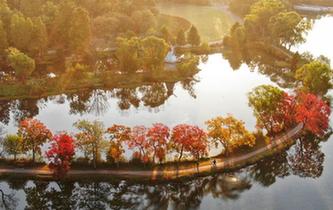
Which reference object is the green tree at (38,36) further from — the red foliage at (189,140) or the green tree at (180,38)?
the red foliage at (189,140)

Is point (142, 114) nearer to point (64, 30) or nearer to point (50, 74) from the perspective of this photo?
point (50, 74)

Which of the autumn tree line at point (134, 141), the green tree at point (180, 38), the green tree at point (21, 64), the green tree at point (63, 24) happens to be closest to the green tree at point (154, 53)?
the green tree at point (180, 38)

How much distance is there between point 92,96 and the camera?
247 ft

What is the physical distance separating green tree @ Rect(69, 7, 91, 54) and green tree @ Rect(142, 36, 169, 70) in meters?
13.7

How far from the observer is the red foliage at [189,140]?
5391 centimetres

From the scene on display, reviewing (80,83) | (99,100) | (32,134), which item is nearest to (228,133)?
(32,134)

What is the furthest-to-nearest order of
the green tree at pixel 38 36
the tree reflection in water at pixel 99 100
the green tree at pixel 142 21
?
the green tree at pixel 142 21, the green tree at pixel 38 36, the tree reflection in water at pixel 99 100

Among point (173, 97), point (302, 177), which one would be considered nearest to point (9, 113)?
point (173, 97)

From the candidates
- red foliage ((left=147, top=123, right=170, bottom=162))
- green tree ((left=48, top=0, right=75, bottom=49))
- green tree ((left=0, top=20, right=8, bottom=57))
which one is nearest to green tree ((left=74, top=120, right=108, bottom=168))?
red foliage ((left=147, top=123, right=170, bottom=162))

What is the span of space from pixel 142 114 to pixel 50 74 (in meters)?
22.4

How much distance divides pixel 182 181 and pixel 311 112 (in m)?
21.2

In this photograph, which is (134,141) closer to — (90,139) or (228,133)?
(90,139)

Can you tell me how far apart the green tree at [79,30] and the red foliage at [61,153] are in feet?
125

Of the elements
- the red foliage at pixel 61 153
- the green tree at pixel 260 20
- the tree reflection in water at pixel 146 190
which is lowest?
the tree reflection in water at pixel 146 190
